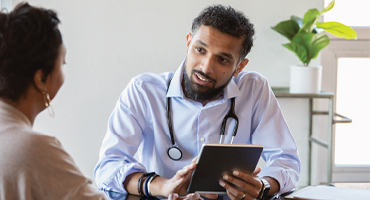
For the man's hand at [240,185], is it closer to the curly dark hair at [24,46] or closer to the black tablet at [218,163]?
the black tablet at [218,163]

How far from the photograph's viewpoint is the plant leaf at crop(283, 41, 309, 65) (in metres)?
3.41

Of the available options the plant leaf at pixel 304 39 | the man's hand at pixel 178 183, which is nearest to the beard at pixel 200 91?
the man's hand at pixel 178 183

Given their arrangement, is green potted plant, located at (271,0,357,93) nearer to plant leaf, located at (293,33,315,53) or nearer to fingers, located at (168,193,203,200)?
plant leaf, located at (293,33,315,53)

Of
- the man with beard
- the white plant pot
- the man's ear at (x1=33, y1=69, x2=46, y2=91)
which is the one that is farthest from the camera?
the white plant pot

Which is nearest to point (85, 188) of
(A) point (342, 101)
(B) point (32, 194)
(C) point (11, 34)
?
(B) point (32, 194)

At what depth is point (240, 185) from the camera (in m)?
1.68

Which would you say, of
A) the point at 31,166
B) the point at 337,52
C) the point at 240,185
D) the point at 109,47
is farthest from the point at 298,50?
the point at 31,166

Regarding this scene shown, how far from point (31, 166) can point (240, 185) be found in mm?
783

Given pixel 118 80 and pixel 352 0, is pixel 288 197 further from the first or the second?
pixel 352 0

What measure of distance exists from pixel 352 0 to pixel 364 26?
0.73 ft

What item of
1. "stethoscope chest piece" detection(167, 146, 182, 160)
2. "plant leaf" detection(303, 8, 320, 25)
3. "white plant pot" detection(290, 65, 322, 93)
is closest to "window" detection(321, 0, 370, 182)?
"white plant pot" detection(290, 65, 322, 93)

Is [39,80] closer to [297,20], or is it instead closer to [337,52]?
[297,20]

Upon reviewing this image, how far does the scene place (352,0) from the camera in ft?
13.0

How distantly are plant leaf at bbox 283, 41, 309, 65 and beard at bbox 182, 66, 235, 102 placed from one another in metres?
1.41
